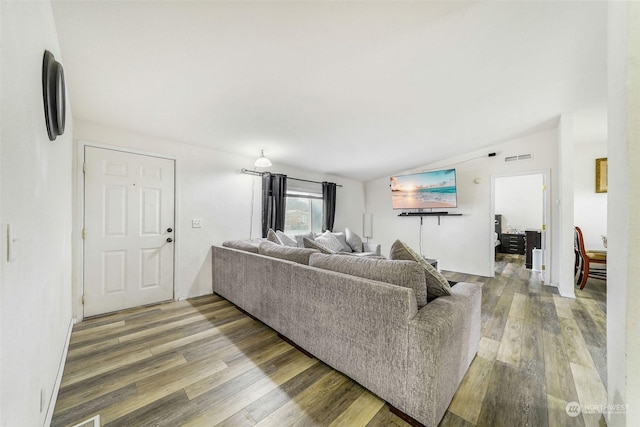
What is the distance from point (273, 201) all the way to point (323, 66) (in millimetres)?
2435

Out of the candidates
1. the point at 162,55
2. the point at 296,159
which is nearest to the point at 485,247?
the point at 296,159

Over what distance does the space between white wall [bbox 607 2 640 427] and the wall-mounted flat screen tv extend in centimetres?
362

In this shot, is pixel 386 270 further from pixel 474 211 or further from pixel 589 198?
pixel 589 198

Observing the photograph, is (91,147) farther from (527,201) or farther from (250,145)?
(527,201)

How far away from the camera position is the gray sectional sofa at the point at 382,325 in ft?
3.99

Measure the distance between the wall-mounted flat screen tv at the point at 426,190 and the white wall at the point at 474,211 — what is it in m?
0.39

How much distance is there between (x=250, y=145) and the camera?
334 centimetres

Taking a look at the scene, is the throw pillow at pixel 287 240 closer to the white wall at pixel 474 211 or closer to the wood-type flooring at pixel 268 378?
the wood-type flooring at pixel 268 378

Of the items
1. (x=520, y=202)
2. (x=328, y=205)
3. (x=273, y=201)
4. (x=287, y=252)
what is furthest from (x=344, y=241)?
(x=520, y=202)

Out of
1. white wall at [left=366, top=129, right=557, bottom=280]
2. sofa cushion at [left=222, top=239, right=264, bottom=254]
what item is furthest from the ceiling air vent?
sofa cushion at [left=222, top=239, right=264, bottom=254]

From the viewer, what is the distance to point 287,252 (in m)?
2.24

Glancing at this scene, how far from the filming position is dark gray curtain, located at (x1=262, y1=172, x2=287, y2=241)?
12.8 ft

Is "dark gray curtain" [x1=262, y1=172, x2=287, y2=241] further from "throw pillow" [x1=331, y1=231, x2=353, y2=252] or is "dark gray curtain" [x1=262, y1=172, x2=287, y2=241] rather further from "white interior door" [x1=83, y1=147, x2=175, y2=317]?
"white interior door" [x1=83, y1=147, x2=175, y2=317]

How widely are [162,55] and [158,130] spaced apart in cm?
138
